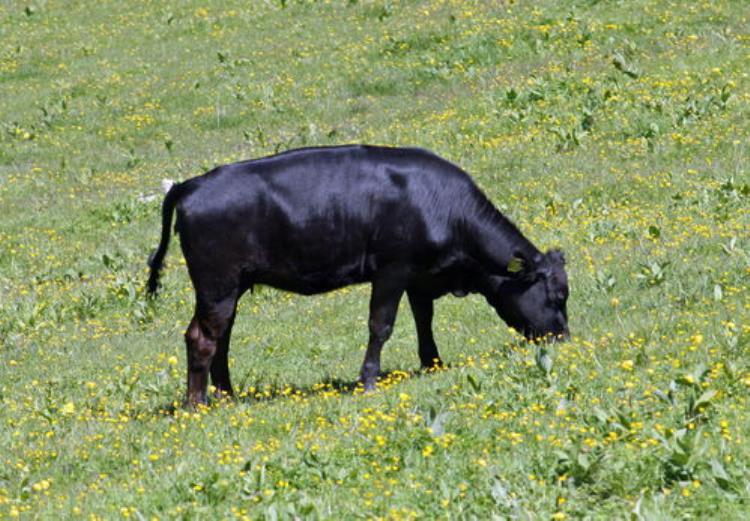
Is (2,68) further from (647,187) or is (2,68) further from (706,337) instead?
(706,337)

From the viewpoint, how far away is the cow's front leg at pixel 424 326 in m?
13.0

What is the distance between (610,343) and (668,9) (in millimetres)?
17975

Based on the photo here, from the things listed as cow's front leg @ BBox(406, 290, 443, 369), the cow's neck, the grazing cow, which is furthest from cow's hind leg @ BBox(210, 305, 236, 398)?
the cow's neck

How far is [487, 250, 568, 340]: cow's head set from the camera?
12.9 m

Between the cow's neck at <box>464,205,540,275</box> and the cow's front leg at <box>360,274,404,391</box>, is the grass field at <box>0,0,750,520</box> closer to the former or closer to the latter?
the cow's front leg at <box>360,274,404,391</box>

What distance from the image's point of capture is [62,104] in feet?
95.8

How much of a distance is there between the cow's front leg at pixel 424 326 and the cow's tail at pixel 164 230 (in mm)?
2480

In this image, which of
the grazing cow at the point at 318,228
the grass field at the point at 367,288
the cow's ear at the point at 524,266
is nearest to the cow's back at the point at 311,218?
the grazing cow at the point at 318,228

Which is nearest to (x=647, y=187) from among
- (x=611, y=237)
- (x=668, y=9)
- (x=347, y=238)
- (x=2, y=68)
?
(x=611, y=237)

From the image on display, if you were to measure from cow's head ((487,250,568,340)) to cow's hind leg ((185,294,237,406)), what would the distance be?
2692mm

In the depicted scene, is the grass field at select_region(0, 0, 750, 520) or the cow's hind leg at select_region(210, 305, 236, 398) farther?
the cow's hind leg at select_region(210, 305, 236, 398)

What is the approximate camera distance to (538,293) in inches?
508

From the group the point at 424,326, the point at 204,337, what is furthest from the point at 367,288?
the point at 204,337

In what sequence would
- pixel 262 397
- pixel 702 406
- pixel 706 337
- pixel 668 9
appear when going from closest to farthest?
1. pixel 702 406
2. pixel 706 337
3. pixel 262 397
4. pixel 668 9
